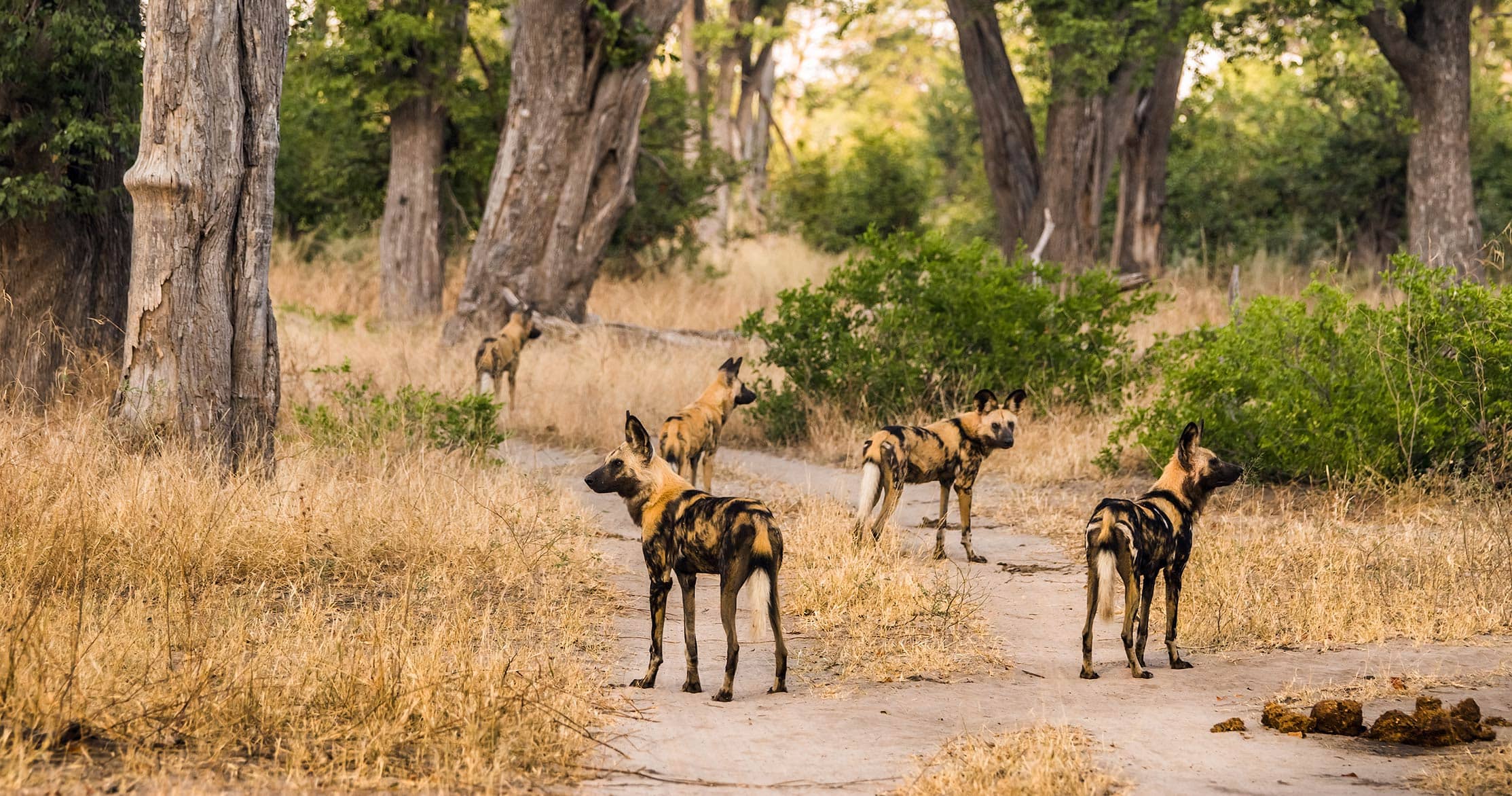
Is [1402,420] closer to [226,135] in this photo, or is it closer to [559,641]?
[559,641]

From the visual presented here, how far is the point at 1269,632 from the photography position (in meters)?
6.66

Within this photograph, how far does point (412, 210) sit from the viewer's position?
20094 millimetres

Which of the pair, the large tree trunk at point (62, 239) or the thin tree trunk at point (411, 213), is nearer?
the large tree trunk at point (62, 239)

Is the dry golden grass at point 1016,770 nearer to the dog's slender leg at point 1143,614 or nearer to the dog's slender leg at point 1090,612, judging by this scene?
the dog's slender leg at point 1090,612

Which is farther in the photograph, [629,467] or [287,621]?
[287,621]

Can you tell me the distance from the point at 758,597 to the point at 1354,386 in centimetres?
639

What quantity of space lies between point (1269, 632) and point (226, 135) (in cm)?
663

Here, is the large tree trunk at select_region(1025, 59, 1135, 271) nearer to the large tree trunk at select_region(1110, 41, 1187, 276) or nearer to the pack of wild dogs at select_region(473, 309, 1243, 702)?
the large tree trunk at select_region(1110, 41, 1187, 276)

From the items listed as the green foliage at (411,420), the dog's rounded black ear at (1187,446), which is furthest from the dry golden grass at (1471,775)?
the green foliage at (411,420)

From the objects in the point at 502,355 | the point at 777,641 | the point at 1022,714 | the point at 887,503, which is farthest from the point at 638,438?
the point at 502,355

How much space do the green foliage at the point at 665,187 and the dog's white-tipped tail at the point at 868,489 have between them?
15479 mm

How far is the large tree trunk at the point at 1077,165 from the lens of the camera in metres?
19.6

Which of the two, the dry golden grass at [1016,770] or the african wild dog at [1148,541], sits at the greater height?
the african wild dog at [1148,541]

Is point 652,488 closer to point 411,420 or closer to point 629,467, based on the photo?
point 629,467
